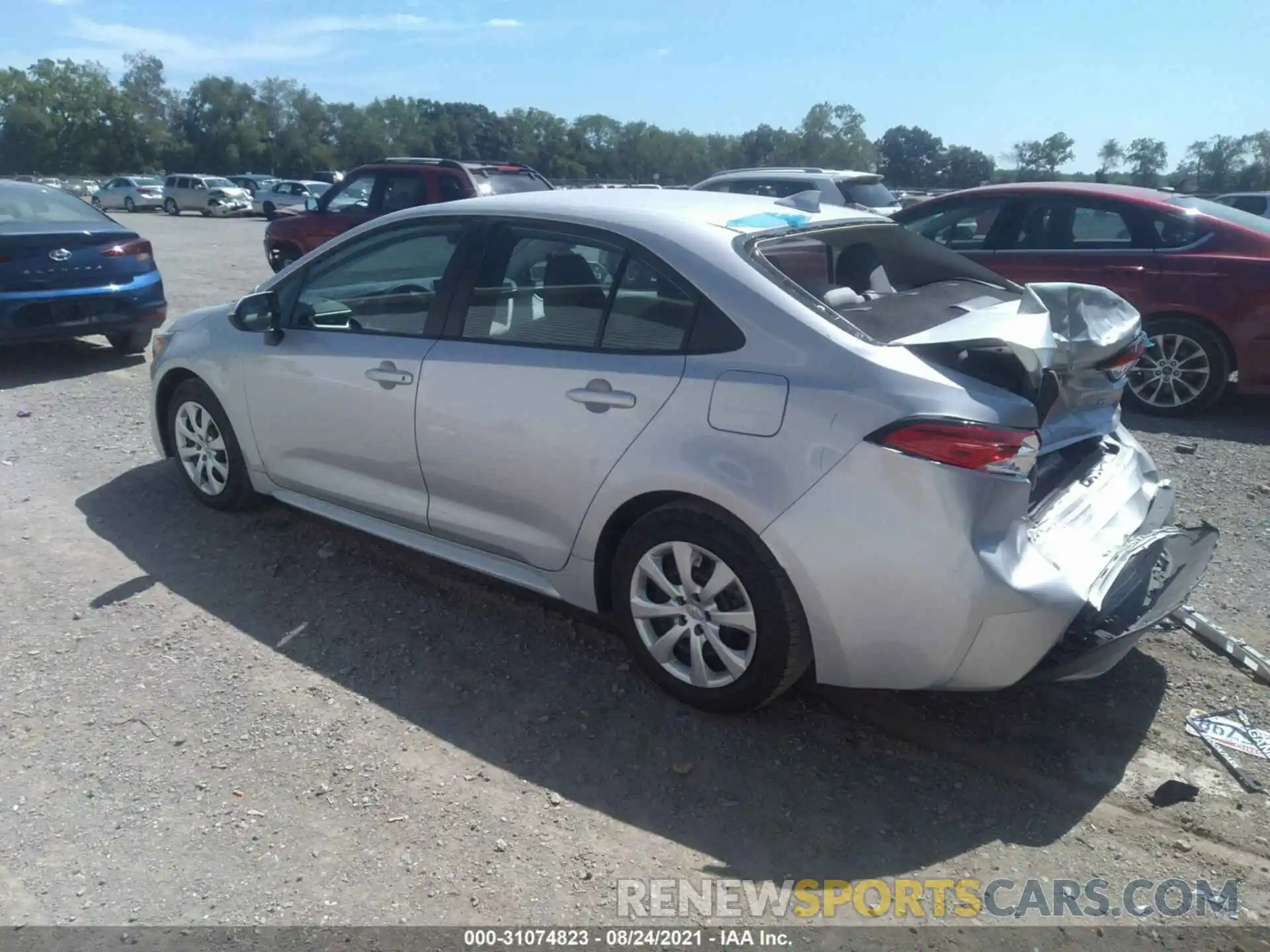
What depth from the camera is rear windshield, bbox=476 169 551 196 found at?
38.5 ft

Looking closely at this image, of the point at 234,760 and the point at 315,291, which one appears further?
the point at 315,291

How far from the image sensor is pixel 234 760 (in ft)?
10.7

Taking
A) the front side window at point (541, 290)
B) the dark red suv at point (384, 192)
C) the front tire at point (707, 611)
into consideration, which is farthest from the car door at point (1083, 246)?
the dark red suv at point (384, 192)

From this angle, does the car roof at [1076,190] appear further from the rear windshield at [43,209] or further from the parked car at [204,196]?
the parked car at [204,196]

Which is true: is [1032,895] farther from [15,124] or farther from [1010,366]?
[15,124]

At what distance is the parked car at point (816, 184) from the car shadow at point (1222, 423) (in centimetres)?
567

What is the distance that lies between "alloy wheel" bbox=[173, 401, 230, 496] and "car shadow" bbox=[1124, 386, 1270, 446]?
19.4ft

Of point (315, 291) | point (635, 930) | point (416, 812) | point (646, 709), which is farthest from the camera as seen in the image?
point (315, 291)

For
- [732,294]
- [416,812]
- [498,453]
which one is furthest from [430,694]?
[732,294]

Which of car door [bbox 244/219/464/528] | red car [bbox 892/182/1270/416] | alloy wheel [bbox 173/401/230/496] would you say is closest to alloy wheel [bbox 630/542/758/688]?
car door [bbox 244/219/464/528]

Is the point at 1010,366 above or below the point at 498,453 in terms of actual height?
above

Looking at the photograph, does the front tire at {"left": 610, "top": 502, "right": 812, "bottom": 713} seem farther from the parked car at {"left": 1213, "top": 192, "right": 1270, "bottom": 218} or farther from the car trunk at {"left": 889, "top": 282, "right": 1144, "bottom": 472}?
the parked car at {"left": 1213, "top": 192, "right": 1270, "bottom": 218}

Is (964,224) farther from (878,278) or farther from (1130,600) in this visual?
(1130,600)

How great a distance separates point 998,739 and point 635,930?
1.49 metres
